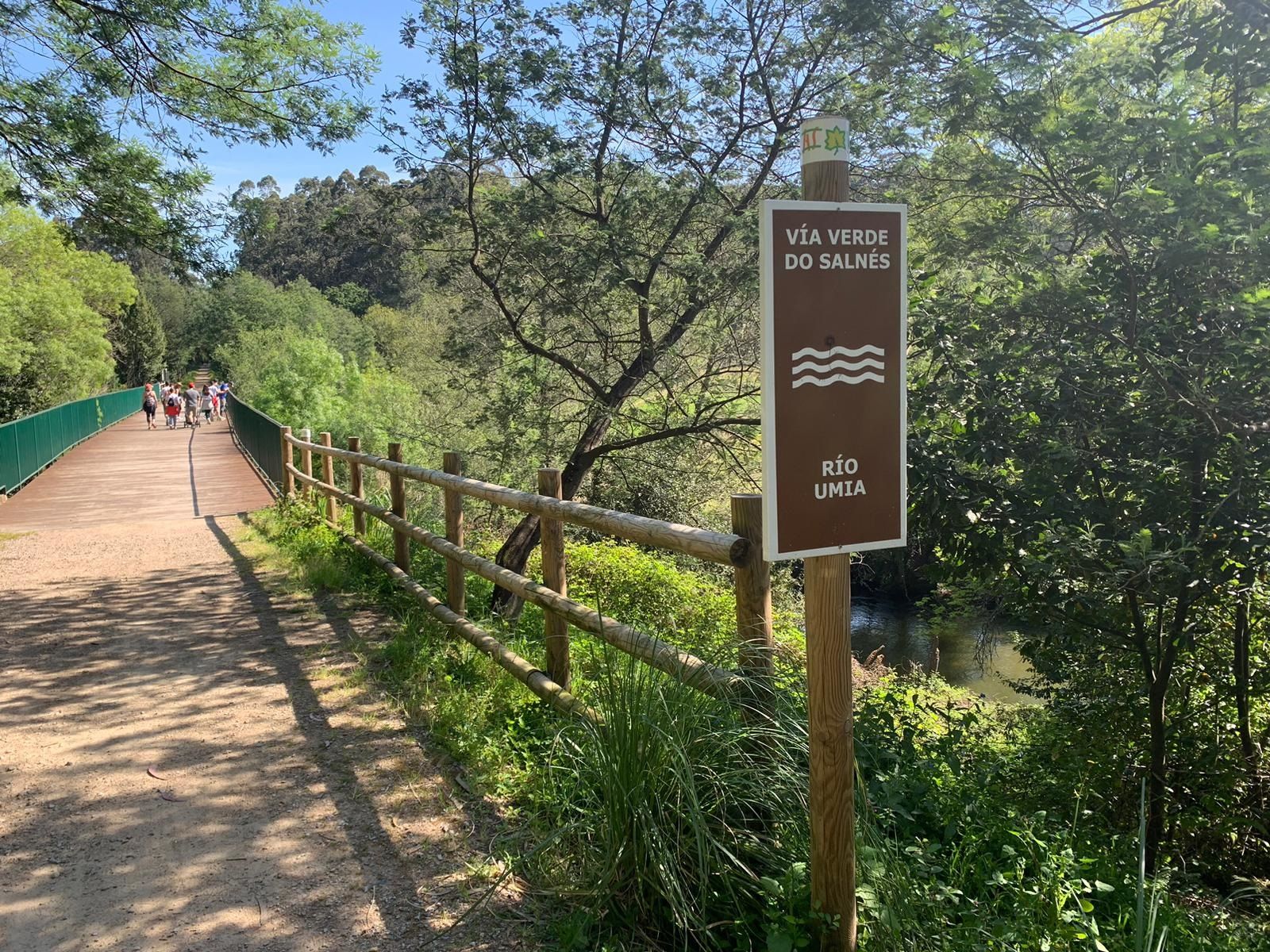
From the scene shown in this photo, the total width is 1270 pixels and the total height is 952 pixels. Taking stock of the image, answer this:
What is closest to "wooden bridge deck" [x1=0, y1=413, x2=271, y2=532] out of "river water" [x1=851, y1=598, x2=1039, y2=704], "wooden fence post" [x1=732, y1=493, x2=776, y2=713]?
"river water" [x1=851, y1=598, x2=1039, y2=704]

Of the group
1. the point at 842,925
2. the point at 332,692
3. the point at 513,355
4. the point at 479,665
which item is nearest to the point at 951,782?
the point at 842,925

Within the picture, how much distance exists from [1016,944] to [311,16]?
1088cm

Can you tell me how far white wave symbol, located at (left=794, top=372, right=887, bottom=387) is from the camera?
2.45 metres

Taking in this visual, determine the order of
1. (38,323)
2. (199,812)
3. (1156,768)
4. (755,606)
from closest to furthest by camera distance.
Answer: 1. (755,606)
2. (199,812)
3. (1156,768)
4. (38,323)

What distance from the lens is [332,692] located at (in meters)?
5.66

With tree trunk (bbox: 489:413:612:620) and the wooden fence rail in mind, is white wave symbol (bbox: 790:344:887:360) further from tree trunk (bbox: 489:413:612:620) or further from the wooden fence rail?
Result: tree trunk (bbox: 489:413:612:620)

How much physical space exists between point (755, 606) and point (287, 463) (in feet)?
41.9

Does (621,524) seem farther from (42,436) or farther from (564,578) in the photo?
(42,436)

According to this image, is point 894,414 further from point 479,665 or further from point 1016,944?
point 479,665

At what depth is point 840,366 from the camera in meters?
2.49

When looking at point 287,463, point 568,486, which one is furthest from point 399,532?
point 287,463

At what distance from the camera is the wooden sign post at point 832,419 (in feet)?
7.86

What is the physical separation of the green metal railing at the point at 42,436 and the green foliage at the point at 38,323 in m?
3.49

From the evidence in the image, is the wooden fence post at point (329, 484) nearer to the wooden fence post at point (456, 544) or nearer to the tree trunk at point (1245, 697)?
the wooden fence post at point (456, 544)
